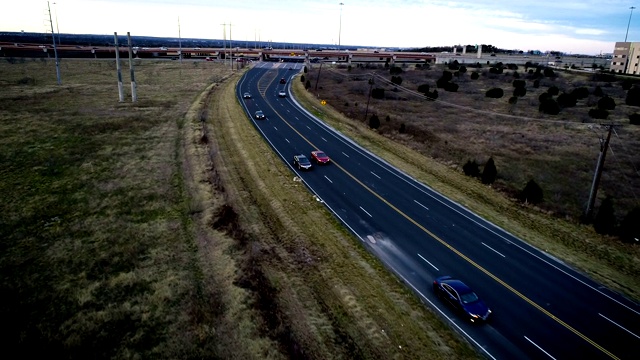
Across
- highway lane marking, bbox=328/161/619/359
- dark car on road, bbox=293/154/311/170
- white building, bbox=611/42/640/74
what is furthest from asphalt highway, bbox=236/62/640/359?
white building, bbox=611/42/640/74

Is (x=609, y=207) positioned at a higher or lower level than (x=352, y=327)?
higher

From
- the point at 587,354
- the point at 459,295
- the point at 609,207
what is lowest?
the point at 587,354

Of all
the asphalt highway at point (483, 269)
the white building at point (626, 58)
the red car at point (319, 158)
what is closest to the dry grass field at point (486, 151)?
Result: the asphalt highway at point (483, 269)

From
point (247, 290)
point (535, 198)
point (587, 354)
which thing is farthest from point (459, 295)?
point (535, 198)

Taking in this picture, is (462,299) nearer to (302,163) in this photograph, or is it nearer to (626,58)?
(302,163)

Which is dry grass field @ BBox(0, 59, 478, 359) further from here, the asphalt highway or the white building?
the white building

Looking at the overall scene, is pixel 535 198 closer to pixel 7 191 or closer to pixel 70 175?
pixel 70 175

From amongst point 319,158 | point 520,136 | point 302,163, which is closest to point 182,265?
point 302,163

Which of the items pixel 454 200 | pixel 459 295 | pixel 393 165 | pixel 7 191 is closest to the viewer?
pixel 459 295
